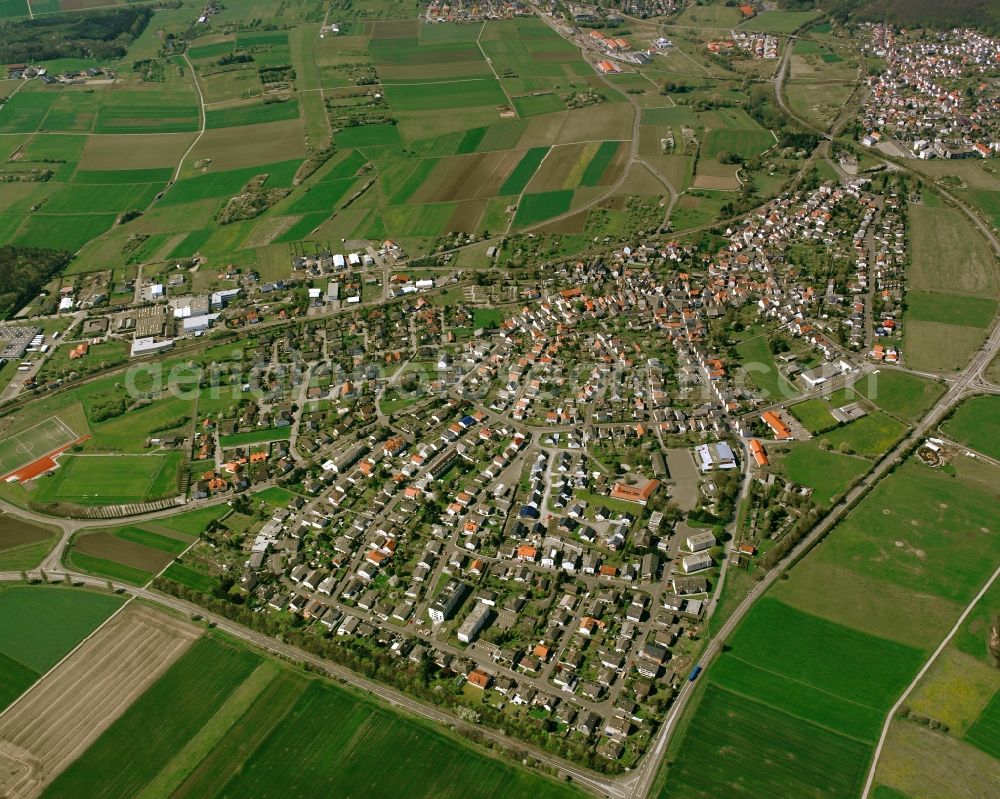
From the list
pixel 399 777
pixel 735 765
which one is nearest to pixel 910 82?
pixel 735 765

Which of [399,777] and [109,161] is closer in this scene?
[399,777]

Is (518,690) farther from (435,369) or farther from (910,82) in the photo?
(910,82)

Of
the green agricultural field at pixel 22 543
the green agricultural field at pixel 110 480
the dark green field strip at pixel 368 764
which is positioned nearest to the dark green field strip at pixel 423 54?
the green agricultural field at pixel 110 480

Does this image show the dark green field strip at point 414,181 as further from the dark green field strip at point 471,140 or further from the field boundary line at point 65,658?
the field boundary line at point 65,658

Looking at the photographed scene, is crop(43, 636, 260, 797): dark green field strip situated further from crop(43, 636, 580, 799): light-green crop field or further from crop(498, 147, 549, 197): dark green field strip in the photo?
crop(498, 147, 549, 197): dark green field strip

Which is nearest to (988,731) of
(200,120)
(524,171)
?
(524,171)

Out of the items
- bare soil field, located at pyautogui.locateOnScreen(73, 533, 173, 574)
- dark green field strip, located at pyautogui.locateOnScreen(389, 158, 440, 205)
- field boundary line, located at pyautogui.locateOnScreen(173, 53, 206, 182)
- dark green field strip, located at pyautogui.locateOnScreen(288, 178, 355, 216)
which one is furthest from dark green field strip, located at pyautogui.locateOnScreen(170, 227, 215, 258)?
bare soil field, located at pyautogui.locateOnScreen(73, 533, 173, 574)

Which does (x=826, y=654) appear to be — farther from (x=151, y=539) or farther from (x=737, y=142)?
(x=737, y=142)
